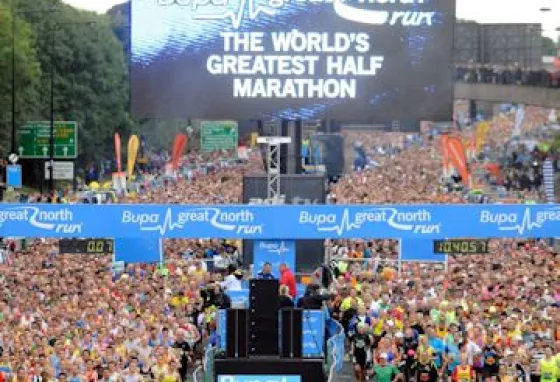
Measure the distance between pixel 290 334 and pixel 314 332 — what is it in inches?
190

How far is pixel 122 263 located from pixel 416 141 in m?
94.9

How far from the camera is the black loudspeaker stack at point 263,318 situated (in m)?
24.1

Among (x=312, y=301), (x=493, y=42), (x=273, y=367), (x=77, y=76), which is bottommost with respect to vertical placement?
(x=273, y=367)

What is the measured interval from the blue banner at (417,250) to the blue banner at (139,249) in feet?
15.1

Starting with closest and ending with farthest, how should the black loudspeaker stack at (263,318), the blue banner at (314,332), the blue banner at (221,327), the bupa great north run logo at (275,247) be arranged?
the black loudspeaker stack at (263,318)
the blue banner at (221,327)
the blue banner at (314,332)
the bupa great north run logo at (275,247)

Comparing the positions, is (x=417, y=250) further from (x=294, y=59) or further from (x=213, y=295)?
(x=213, y=295)

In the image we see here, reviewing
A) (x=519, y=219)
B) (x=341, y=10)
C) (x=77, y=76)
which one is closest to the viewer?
(x=519, y=219)

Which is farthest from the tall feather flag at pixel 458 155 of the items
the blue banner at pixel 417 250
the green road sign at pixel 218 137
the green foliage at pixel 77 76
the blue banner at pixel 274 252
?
the green road sign at pixel 218 137

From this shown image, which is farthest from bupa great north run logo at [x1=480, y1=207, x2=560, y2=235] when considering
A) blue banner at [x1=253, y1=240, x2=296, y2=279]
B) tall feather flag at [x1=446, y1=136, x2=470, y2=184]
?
tall feather flag at [x1=446, y1=136, x2=470, y2=184]

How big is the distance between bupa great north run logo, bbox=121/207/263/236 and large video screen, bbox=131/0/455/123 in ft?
13.9

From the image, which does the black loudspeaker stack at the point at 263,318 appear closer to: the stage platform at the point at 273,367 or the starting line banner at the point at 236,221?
the stage platform at the point at 273,367

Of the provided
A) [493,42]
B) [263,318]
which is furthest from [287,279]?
[493,42]

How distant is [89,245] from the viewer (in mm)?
35875

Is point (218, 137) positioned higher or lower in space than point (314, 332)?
higher
